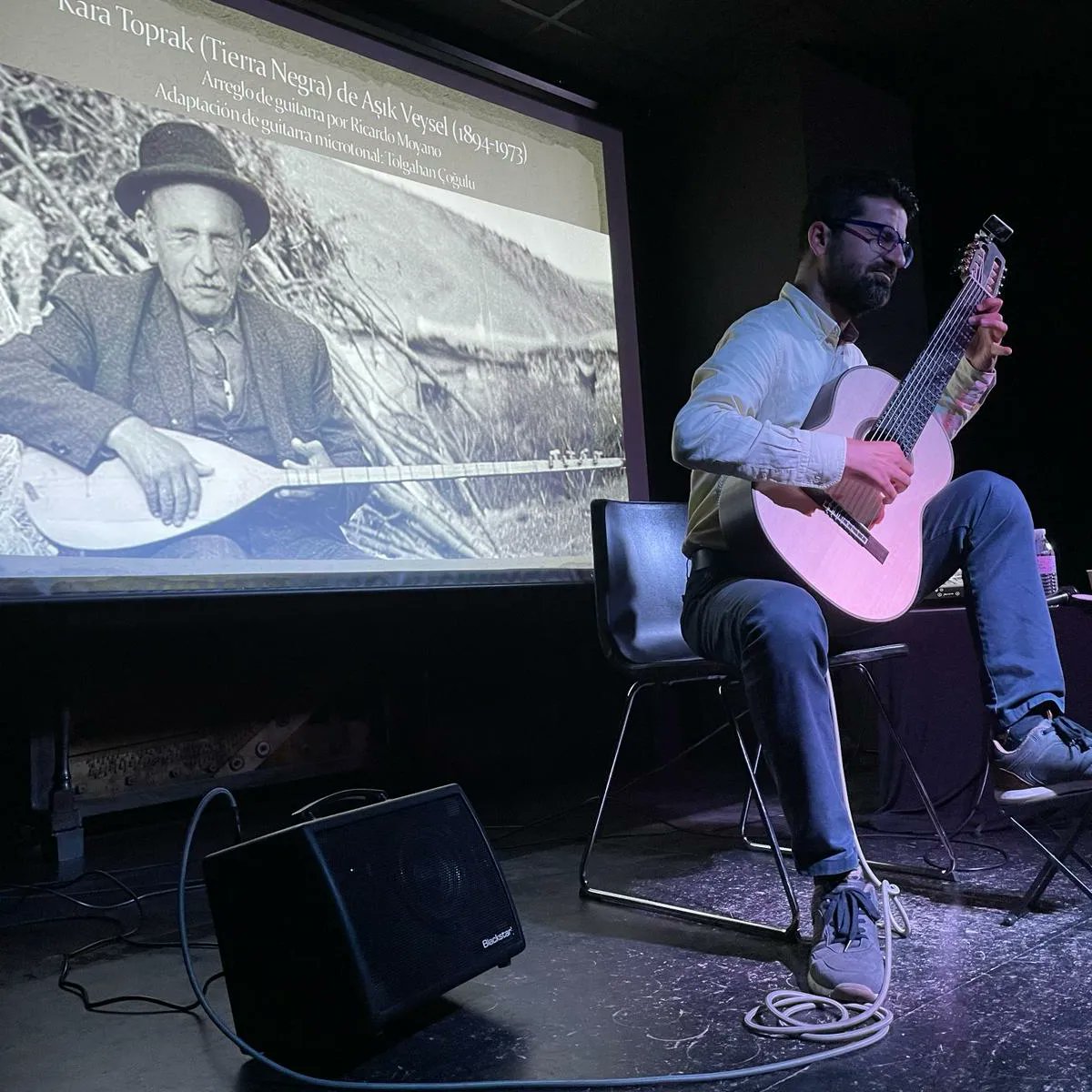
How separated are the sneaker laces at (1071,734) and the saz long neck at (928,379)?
1.72ft

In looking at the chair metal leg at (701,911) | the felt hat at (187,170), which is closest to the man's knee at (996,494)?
the chair metal leg at (701,911)

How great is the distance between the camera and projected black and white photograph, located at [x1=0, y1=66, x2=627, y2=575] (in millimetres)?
2508

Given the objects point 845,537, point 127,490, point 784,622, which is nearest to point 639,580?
point 845,537

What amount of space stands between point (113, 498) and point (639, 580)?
1346 millimetres

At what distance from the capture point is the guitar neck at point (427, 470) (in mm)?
2953

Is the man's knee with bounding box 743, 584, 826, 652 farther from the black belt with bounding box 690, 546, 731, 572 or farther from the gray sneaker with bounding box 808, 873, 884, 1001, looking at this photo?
the gray sneaker with bounding box 808, 873, 884, 1001

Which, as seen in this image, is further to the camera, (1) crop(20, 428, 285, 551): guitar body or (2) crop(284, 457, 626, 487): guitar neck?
(2) crop(284, 457, 626, 487): guitar neck

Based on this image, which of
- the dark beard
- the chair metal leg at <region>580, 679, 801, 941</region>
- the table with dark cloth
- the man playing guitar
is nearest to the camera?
the man playing guitar

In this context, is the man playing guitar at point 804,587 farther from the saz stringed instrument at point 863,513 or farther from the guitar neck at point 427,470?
the guitar neck at point 427,470

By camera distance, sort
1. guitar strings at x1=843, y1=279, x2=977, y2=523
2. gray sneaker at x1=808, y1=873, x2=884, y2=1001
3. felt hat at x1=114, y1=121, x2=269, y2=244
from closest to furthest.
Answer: gray sneaker at x1=808, y1=873, x2=884, y2=1001, guitar strings at x1=843, y1=279, x2=977, y2=523, felt hat at x1=114, y1=121, x2=269, y2=244

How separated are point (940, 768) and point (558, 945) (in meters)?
1.36

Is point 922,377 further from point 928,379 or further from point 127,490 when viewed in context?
point 127,490

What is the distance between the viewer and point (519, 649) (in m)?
3.97

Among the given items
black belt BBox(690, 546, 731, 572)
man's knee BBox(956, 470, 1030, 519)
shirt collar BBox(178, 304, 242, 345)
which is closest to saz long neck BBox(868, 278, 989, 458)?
man's knee BBox(956, 470, 1030, 519)
